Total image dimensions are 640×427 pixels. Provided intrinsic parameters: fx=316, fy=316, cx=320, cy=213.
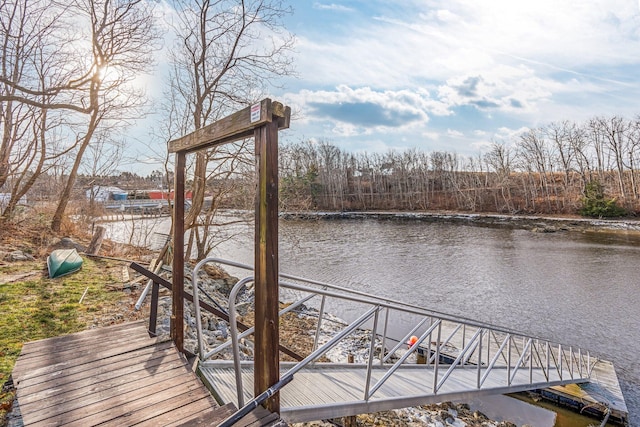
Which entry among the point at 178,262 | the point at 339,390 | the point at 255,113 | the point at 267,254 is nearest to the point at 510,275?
the point at 339,390

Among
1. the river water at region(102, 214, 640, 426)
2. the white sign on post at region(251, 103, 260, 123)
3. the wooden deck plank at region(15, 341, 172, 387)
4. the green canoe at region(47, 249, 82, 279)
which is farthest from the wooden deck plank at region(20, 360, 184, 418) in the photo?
the river water at region(102, 214, 640, 426)

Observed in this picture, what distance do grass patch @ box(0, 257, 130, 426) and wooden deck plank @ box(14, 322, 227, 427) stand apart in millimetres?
573

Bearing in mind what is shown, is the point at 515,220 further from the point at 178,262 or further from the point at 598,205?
the point at 178,262

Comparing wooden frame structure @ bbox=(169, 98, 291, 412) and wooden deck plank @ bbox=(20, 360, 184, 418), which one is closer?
wooden frame structure @ bbox=(169, 98, 291, 412)

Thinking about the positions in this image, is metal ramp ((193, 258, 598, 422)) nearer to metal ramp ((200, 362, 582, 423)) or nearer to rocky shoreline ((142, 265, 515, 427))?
metal ramp ((200, 362, 582, 423))

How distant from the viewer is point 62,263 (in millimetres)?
6250

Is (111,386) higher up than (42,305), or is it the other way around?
(111,386)

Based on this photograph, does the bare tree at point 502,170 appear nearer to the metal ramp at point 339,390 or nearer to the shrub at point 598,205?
the shrub at point 598,205

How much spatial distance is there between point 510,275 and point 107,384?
14933mm

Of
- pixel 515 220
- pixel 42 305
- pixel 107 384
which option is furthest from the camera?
pixel 515 220

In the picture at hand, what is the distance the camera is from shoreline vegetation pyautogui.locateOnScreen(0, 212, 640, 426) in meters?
3.86

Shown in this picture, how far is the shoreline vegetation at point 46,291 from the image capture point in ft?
12.7

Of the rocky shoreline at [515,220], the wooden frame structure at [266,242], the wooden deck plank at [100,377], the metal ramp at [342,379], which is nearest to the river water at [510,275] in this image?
the rocky shoreline at [515,220]

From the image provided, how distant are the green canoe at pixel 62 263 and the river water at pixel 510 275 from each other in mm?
3693
